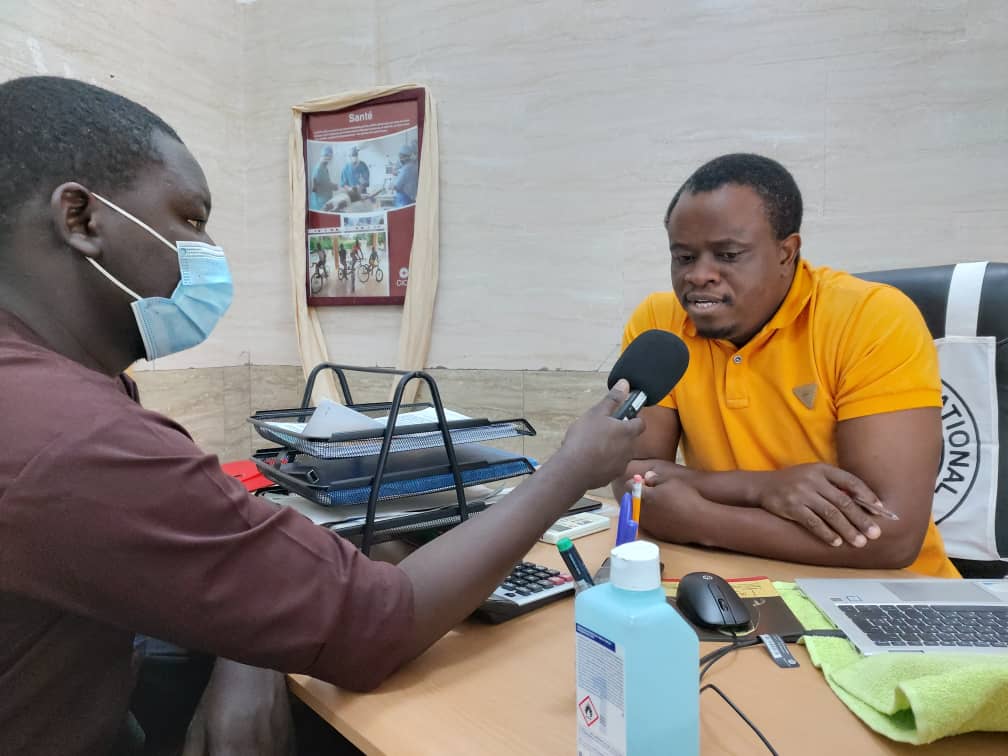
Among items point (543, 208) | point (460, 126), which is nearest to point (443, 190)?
point (460, 126)

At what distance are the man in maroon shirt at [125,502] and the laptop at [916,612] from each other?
337 mm

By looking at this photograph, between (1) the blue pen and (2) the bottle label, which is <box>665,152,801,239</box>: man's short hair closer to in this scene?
(1) the blue pen

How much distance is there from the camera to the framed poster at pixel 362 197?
243cm

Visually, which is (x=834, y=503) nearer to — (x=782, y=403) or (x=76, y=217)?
(x=782, y=403)

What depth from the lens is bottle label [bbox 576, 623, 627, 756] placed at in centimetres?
47

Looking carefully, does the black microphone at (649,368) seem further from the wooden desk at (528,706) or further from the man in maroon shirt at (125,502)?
the wooden desk at (528,706)

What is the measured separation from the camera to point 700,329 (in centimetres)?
127

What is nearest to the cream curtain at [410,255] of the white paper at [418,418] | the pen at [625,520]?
the white paper at [418,418]

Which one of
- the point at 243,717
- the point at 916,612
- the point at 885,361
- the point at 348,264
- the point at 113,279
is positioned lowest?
the point at 243,717

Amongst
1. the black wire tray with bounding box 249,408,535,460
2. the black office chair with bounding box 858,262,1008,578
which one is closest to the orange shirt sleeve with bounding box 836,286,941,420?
the black office chair with bounding box 858,262,1008,578

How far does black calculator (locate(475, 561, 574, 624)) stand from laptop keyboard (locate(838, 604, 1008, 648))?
0.36 meters

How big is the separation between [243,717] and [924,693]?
0.69 m

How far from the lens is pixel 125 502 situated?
526 millimetres

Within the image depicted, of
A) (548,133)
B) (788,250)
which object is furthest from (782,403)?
(548,133)
